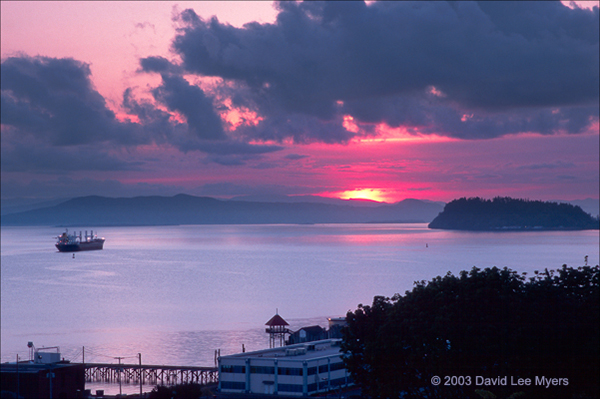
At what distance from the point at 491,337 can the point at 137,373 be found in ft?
145

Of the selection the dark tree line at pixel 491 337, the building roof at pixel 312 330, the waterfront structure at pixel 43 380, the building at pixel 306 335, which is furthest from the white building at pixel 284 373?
the building roof at pixel 312 330

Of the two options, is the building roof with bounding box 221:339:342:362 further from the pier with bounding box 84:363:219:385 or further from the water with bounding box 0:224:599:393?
the water with bounding box 0:224:599:393

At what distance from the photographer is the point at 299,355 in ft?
169

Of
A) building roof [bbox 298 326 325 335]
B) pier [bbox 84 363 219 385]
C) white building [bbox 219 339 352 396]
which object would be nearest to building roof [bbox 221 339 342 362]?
white building [bbox 219 339 352 396]

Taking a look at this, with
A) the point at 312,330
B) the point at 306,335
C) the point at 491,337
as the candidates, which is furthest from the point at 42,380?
the point at 491,337

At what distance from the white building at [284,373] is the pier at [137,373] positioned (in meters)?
12.5

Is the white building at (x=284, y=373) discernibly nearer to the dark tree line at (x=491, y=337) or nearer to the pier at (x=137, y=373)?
the pier at (x=137, y=373)

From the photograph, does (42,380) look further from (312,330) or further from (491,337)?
(491,337)

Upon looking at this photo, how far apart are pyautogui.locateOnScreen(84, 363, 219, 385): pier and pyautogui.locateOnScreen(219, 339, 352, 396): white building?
12461 mm

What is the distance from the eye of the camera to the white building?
48406 mm

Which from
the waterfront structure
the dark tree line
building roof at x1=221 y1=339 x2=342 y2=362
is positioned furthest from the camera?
building roof at x1=221 y1=339 x2=342 y2=362

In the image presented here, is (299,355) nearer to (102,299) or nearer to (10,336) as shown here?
(10,336)

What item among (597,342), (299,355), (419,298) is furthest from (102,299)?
(597,342)

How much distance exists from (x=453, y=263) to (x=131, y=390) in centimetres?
14146
